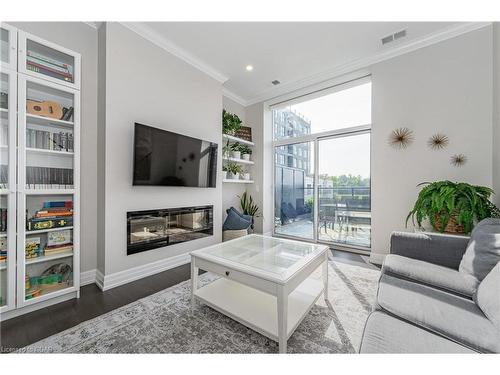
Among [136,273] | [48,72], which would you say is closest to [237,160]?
[136,273]

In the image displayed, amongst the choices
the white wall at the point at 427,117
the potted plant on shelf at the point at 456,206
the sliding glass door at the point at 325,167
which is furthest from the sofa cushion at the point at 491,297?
the sliding glass door at the point at 325,167

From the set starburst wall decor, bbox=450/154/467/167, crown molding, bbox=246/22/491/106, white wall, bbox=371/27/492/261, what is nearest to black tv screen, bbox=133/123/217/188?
crown molding, bbox=246/22/491/106

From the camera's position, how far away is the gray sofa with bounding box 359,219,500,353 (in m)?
0.92

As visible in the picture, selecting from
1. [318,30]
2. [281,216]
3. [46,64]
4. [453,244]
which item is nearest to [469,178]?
[453,244]

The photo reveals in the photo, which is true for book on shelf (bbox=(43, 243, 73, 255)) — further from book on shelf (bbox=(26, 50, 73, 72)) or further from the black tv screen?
book on shelf (bbox=(26, 50, 73, 72))

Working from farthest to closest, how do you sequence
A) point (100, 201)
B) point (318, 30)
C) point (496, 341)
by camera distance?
point (318, 30)
point (100, 201)
point (496, 341)

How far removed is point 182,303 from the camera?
6.22 feet

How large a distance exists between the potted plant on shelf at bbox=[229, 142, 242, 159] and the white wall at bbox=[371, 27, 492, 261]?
7.78 feet

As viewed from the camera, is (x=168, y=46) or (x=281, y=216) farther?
(x=281, y=216)

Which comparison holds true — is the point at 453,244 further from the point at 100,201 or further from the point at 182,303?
the point at 100,201

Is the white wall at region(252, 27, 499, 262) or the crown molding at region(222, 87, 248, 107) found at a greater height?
the crown molding at region(222, 87, 248, 107)

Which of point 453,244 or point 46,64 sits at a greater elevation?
point 46,64

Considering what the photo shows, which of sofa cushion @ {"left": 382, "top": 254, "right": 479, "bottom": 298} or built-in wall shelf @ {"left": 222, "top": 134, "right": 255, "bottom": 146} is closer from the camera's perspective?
sofa cushion @ {"left": 382, "top": 254, "right": 479, "bottom": 298}
